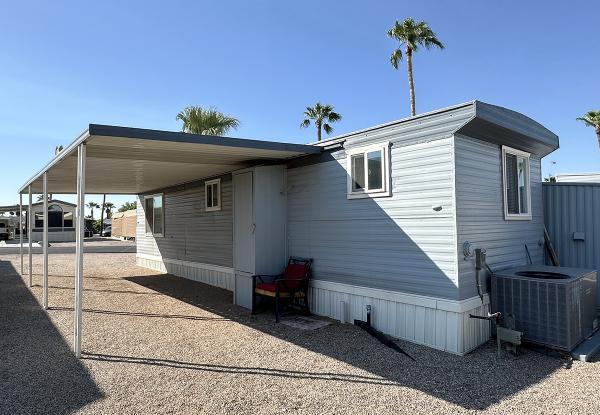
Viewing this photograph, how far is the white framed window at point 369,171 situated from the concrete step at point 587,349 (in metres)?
2.67

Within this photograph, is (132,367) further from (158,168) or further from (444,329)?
(158,168)

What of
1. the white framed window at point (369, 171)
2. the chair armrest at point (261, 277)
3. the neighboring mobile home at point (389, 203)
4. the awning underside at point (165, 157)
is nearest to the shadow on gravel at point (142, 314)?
the chair armrest at point (261, 277)

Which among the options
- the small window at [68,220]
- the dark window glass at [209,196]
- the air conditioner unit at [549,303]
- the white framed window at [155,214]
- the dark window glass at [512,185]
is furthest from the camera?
the small window at [68,220]

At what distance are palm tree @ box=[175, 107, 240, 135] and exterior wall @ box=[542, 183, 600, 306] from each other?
449 inches

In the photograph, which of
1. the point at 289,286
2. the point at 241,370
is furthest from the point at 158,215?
the point at 241,370

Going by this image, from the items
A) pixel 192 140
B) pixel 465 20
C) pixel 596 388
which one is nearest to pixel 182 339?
pixel 192 140

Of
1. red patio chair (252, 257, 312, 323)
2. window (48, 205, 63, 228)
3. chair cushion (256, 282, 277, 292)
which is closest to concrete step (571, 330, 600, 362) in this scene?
red patio chair (252, 257, 312, 323)

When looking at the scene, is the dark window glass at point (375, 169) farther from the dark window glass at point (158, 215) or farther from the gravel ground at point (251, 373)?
the dark window glass at point (158, 215)

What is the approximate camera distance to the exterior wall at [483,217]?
444cm

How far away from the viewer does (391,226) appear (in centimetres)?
501

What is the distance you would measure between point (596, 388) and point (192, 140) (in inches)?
189

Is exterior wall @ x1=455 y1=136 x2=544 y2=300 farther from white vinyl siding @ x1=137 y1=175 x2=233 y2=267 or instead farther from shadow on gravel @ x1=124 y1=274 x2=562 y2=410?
white vinyl siding @ x1=137 y1=175 x2=233 y2=267

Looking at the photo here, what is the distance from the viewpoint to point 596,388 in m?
3.45

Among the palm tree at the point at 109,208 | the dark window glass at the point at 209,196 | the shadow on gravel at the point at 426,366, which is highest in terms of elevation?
the palm tree at the point at 109,208
